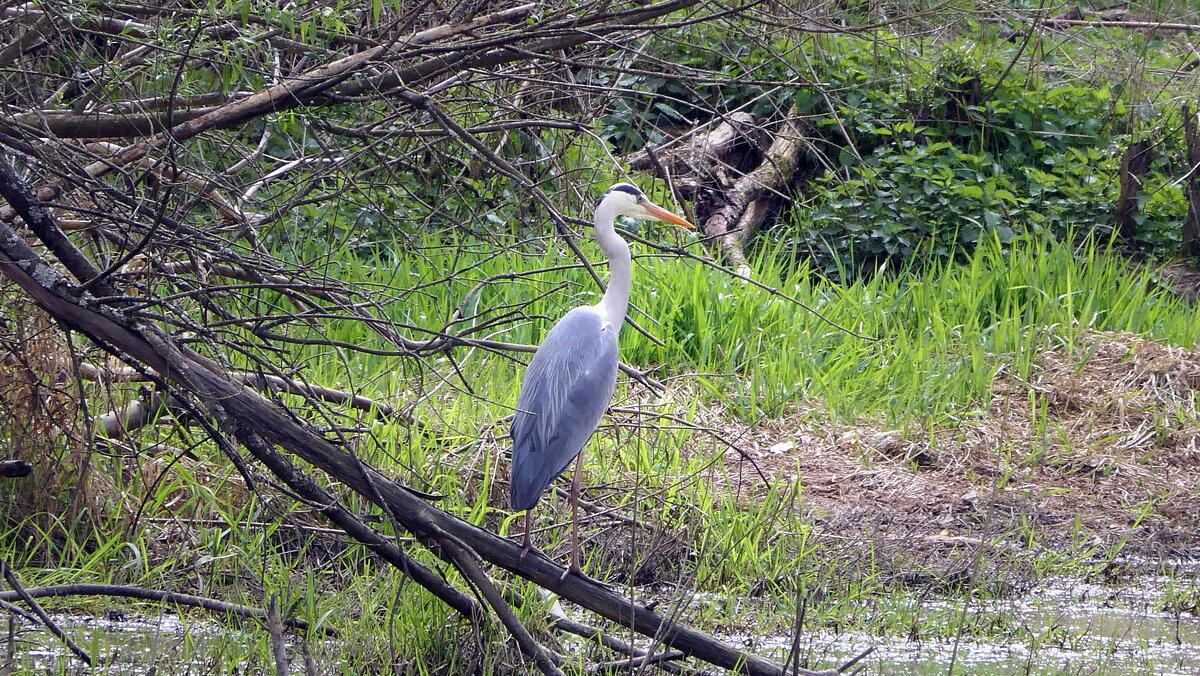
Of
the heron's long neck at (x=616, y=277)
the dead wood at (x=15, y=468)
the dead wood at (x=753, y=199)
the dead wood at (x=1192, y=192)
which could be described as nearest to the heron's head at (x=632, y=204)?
the heron's long neck at (x=616, y=277)

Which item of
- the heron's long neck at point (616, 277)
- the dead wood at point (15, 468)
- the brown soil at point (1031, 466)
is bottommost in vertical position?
the brown soil at point (1031, 466)

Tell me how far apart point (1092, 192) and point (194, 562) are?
6056 millimetres

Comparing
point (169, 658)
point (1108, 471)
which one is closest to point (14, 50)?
point (169, 658)

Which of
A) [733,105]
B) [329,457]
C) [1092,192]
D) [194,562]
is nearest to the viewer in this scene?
[329,457]

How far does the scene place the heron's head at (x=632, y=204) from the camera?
4.42m

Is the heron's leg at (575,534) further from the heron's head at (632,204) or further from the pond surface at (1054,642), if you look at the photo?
the heron's head at (632,204)

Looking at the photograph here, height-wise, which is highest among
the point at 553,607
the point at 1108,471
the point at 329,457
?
the point at 329,457

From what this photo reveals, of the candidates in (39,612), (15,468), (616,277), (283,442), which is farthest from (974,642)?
(15,468)

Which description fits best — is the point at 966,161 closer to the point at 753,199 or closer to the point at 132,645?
the point at 753,199

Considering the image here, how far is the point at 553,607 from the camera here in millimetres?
4004

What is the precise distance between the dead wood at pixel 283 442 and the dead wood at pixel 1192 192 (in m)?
5.43

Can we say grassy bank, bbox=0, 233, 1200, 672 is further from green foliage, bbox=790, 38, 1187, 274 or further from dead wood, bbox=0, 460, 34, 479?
green foliage, bbox=790, 38, 1187, 274

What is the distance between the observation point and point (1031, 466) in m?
5.71

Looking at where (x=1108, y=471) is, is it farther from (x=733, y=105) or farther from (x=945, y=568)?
(x=733, y=105)
